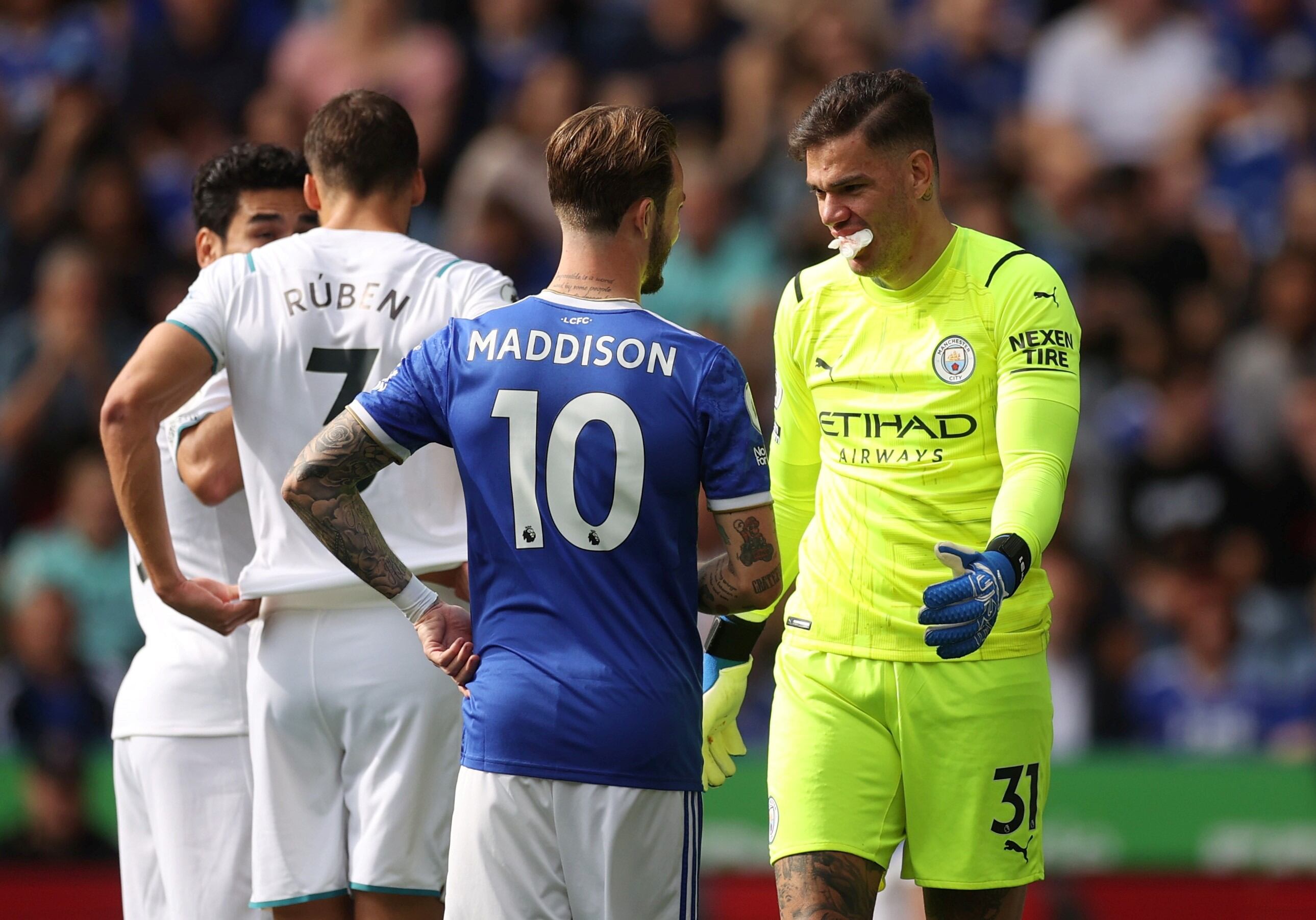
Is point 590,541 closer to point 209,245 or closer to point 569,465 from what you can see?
point 569,465

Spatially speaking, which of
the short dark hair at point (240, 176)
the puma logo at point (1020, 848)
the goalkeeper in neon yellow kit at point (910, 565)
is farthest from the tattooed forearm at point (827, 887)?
the short dark hair at point (240, 176)

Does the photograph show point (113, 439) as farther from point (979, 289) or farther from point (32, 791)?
point (32, 791)

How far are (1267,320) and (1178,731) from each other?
2.55m

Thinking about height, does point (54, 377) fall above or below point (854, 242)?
below

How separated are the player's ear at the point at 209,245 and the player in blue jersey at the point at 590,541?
173cm

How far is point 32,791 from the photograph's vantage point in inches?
338

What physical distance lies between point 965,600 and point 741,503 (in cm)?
51

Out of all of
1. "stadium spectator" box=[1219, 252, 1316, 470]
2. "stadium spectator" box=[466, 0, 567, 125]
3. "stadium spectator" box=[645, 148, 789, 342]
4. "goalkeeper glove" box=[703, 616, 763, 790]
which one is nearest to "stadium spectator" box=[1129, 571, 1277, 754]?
"stadium spectator" box=[1219, 252, 1316, 470]

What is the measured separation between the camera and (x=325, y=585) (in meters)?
4.35

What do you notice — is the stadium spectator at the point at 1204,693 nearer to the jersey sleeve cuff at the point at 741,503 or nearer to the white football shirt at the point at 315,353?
the white football shirt at the point at 315,353

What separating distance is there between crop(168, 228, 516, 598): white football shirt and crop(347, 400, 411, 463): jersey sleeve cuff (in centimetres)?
64

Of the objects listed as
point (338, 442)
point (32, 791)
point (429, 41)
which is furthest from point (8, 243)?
point (338, 442)

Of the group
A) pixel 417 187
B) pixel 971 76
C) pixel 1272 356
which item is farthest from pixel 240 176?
pixel 971 76

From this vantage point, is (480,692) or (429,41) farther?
(429,41)
